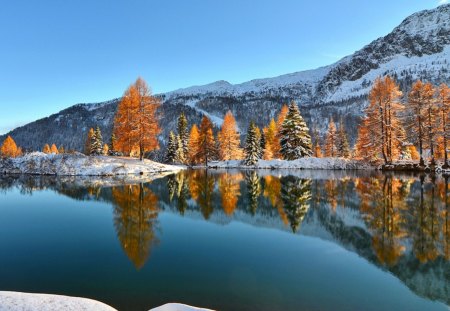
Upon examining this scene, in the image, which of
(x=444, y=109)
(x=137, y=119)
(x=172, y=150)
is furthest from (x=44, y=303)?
(x=172, y=150)

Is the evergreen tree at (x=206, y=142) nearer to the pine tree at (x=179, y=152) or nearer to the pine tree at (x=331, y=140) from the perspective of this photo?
the pine tree at (x=179, y=152)

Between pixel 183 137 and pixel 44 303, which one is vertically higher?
pixel 183 137

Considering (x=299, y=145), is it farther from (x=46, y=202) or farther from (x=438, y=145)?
(x=46, y=202)

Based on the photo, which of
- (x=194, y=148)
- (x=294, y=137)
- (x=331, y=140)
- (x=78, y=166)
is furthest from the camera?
(x=331, y=140)

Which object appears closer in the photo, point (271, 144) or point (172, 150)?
point (172, 150)

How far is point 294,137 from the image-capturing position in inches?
2200

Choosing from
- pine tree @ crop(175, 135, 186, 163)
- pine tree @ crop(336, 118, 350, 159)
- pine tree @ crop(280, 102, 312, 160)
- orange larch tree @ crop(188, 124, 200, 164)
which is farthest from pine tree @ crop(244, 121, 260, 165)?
pine tree @ crop(336, 118, 350, 159)

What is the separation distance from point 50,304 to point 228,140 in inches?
2514

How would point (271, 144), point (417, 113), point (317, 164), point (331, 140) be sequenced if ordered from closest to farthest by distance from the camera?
point (417, 113) < point (317, 164) < point (331, 140) < point (271, 144)

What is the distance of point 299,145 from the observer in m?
56.6

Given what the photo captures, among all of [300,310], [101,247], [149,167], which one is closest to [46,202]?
[101,247]

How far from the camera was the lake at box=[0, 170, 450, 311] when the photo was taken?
6068 mm

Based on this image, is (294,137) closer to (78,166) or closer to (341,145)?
(341,145)

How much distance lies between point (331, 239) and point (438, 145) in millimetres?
37664
